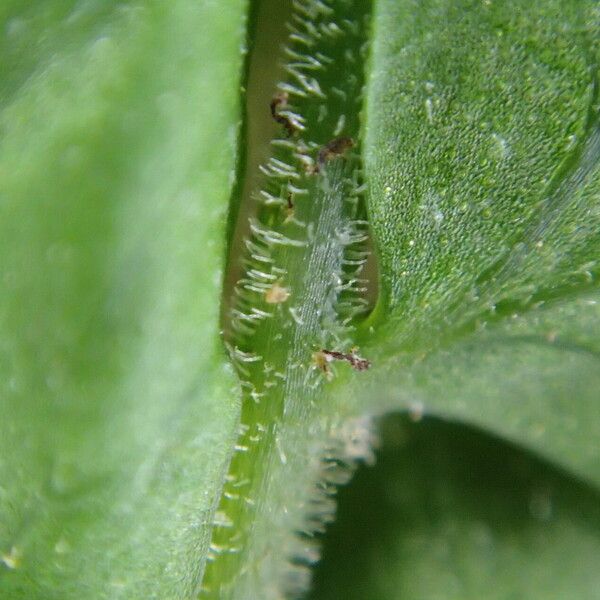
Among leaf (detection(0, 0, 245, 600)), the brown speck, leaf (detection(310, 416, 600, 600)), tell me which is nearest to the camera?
leaf (detection(0, 0, 245, 600))

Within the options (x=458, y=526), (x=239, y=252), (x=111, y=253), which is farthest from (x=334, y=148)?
(x=458, y=526)

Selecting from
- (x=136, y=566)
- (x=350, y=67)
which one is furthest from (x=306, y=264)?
(x=136, y=566)

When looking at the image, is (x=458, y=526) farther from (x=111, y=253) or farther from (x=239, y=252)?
(x=111, y=253)

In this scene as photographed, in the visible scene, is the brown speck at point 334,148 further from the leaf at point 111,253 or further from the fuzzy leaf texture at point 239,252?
the leaf at point 111,253

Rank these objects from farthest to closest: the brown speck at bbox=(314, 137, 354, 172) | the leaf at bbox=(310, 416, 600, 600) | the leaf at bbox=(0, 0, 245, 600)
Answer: the leaf at bbox=(310, 416, 600, 600)
the brown speck at bbox=(314, 137, 354, 172)
the leaf at bbox=(0, 0, 245, 600)

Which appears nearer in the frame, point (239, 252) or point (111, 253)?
point (111, 253)

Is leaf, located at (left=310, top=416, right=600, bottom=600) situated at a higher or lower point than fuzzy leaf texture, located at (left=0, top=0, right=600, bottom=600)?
lower

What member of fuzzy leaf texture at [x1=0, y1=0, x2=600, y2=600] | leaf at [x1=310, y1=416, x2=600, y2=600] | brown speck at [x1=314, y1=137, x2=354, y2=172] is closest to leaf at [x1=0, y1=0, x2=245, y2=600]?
fuzzy leaf texture at [x1=0, y1=0, x2=600, y2=600]

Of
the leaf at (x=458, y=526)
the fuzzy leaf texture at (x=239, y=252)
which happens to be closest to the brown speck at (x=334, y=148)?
the fuzzy leaf texture at (x=239, y=252)

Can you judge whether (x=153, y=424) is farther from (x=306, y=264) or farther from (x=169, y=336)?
(x=306, y=264)

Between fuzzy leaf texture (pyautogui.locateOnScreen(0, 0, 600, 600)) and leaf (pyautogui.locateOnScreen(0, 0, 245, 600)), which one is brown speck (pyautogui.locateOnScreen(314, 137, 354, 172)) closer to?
fuzzy leaf texture (pyautogui.locateOnScreen(0, 0, 600, 600))
